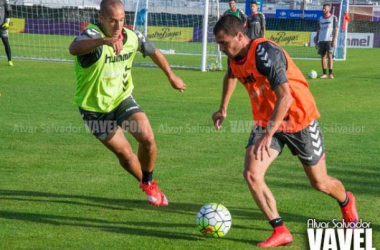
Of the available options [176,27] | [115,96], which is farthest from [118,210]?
[176,27]

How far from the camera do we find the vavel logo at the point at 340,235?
19.7ft

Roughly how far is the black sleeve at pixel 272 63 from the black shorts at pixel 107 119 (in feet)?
6.20

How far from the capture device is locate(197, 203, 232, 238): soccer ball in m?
6.23

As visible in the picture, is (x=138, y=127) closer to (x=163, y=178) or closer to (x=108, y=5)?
(x=108, y=5)

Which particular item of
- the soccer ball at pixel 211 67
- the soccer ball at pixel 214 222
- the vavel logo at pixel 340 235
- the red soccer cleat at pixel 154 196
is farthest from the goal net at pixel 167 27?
the soccer ball at pixel 214 222

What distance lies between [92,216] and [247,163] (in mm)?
1810

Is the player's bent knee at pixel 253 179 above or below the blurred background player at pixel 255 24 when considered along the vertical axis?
above

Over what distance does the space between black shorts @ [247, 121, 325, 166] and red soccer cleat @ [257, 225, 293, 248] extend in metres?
0.61

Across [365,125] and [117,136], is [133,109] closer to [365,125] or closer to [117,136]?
[117,136]

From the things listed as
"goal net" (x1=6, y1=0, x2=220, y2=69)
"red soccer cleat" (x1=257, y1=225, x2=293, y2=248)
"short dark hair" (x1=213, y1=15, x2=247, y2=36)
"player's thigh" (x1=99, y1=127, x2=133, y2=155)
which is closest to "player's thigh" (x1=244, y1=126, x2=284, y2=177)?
"red soccer cleat" (x1=257, y1=225, x2=293, y2=248)

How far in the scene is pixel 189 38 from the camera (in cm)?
3747

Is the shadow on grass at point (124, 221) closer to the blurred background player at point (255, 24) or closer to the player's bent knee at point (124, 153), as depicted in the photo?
the player's bent knee at point (124, 153)

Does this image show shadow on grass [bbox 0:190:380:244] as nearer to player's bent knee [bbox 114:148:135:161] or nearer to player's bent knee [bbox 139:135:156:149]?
player's bent knee [bbox 114:148:135:161]

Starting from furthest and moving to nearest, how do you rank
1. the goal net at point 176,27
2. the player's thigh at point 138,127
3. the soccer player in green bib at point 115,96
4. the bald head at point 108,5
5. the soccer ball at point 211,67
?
1. the goal net at point 176,27
2. the soccer ball at point 211,67
3. the player's thigh at point 138,127
4. the soccer player in green bib at point 115,96
5. the bald head at point 108,5
